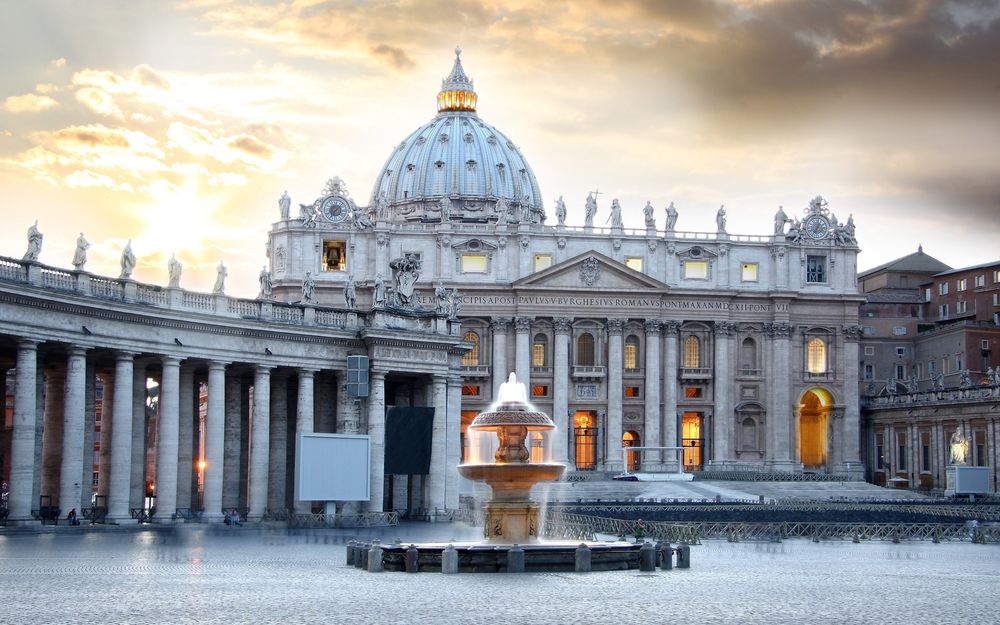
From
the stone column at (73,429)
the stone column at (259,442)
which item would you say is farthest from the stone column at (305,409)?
the stone column at (73,429)

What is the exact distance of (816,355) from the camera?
15100 centimetres

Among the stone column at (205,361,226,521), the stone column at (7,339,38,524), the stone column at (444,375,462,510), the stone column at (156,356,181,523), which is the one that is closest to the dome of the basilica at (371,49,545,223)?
the stone column at (444,375,462,510)

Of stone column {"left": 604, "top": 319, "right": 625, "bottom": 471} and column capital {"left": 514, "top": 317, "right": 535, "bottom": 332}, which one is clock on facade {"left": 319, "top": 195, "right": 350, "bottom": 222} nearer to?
column capital {"left": 514, "top": 317, "right": 535, "bottom": 332}

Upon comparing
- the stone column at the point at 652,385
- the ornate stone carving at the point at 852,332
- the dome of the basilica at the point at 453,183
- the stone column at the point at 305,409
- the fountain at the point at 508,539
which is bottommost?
the fountain at the point at 508,539

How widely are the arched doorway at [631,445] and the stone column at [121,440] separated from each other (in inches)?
3431

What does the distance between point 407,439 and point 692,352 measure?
3249 inches

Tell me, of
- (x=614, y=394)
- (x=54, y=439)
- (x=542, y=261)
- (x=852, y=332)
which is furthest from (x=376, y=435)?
(x=852, y=332)

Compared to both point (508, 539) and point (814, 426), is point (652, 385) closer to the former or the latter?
point (814, 426)

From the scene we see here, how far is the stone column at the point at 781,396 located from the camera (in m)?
147

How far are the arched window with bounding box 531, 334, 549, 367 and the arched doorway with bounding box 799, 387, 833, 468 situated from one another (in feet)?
79.9

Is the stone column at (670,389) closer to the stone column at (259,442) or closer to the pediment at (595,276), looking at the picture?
the pediment at (595,276)

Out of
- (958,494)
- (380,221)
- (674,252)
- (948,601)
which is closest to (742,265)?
(674,252)

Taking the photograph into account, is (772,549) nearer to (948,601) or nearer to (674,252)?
(948,601)

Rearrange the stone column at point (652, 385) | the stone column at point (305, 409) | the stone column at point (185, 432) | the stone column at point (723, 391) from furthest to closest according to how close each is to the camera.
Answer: the stone column at point (723, 391) < the stone column at point (652, 385) < the stone column at point (305, 409) < the stone column at point (185, 432)
